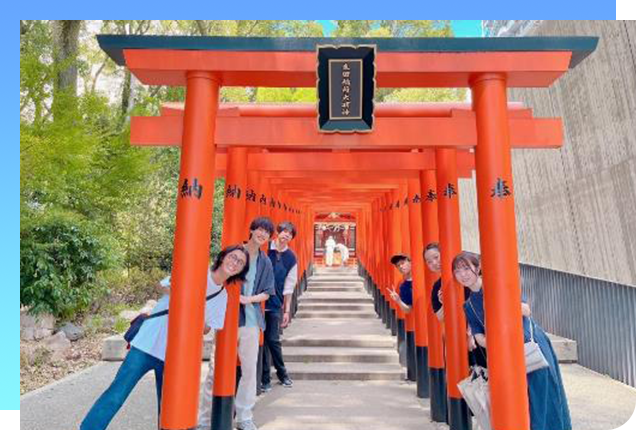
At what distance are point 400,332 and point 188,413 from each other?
4.56 meters

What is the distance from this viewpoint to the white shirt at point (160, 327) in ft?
10.8

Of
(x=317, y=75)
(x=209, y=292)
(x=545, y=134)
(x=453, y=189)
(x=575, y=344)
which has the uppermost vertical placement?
(x=317, y=75)

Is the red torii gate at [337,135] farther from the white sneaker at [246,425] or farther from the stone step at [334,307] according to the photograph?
the stone step at [334,307]

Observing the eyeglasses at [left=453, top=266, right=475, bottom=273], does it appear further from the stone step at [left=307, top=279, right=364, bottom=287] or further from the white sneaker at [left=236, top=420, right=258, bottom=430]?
the stone step at [left=307, top=279, right=364, bottom=287]

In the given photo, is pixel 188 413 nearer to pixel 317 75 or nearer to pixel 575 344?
pixel 317 75

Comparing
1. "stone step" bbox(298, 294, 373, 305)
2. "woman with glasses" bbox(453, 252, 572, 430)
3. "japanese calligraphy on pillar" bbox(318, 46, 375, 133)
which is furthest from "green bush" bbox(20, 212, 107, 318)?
"woman with glasses" bbox(453, 252, 572, 430)

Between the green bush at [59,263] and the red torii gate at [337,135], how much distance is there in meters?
6.11

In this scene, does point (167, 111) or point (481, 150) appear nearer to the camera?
point (481, 150)

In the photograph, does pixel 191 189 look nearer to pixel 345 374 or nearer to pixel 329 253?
pixel 345 374

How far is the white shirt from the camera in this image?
330 cm

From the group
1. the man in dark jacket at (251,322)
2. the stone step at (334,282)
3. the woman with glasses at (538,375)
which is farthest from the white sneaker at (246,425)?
the stone step at (334,282)

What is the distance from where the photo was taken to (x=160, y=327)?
11.1 ft

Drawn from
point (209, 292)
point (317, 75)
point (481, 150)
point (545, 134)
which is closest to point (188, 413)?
point (209, 292)

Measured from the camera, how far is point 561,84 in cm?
709
